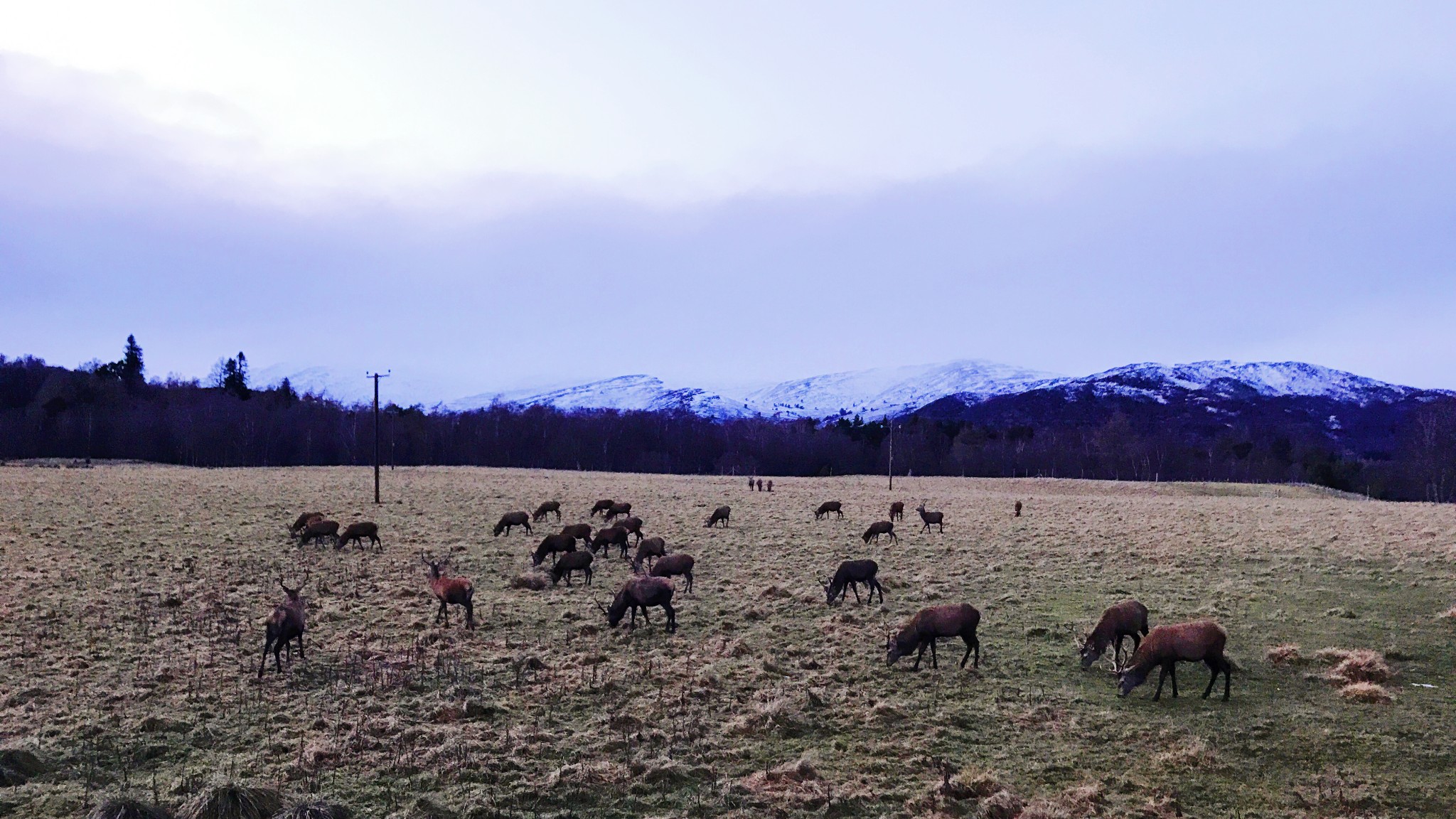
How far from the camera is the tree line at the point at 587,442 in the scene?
86.9 m

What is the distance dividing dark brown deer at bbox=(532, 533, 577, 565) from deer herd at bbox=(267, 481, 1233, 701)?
0.12 feet

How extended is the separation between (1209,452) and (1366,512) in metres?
74.5

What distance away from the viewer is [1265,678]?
39.3ft

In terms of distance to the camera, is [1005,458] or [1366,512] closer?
[1366,512]

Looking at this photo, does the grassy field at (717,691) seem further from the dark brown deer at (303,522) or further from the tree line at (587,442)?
the tree line at (587,442)

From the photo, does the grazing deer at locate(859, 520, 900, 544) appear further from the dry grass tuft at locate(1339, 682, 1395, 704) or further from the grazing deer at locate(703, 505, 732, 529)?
the dry grass tuft at locate(1339, 682, 1395, 704)

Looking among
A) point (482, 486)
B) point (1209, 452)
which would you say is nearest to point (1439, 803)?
point (482, 486)

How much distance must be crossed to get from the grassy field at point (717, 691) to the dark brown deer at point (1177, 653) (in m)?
0.36

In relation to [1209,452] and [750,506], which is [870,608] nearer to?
[750,506]

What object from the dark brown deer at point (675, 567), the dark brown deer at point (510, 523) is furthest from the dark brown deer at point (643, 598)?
the dark brown deer at point (510, 523)

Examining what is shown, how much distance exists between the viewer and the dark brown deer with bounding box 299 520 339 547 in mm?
25295

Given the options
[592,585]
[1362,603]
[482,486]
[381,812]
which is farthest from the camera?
[482,486]

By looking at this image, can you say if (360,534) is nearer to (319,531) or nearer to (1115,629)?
(319,531)

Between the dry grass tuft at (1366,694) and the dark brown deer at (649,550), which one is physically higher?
the dark brown deer at (649,550)
